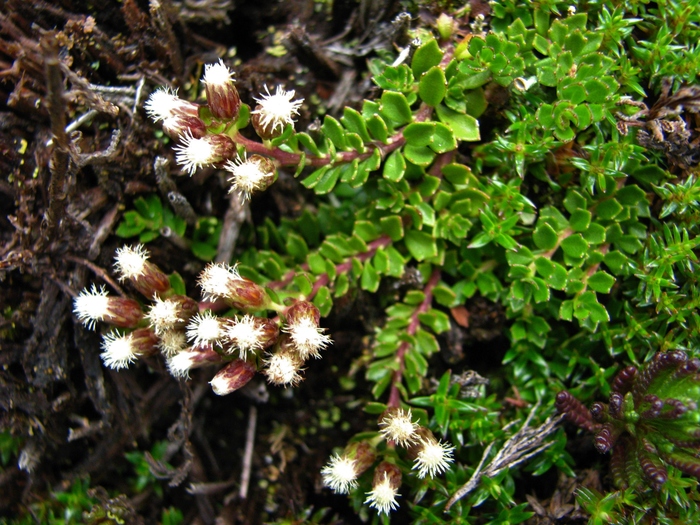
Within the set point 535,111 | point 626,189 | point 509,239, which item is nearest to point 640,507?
point 509,239

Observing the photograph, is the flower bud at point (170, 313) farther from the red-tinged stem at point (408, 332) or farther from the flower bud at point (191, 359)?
the red-tinged stem at point (408, 332)

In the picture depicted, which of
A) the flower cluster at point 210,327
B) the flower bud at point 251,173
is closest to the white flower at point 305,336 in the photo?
the flower cluster at point 210,327

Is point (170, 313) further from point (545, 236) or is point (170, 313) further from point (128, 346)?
point (545, 236)

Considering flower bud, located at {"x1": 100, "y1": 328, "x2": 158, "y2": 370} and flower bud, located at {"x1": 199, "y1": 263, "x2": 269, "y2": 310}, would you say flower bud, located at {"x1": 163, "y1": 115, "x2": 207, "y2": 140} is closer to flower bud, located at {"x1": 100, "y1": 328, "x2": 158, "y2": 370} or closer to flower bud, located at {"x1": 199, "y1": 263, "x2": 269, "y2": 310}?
flower bud, located at {"x1": 199, "y1": 263, "x2": 269, "y2": 310}

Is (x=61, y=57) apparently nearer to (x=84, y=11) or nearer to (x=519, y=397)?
(x=84, y=11)

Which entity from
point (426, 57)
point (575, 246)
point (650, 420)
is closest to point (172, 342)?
point (426, 57)
